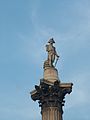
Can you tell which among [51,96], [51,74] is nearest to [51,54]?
Answer: [51,74]

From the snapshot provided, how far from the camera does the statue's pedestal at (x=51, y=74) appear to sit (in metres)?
27.5

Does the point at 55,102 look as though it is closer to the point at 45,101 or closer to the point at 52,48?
the point at 45,101

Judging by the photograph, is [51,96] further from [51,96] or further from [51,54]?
[51,54]

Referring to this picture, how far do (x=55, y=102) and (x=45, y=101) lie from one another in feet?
1.98

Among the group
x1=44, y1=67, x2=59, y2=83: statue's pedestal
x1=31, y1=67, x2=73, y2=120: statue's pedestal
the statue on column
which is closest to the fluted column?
x1=31, y1=67, x2=73, y2=120: statue's pedestal

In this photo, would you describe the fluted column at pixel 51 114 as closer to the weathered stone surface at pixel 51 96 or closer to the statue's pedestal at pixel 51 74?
the weathered stone surface at pixel 51 96

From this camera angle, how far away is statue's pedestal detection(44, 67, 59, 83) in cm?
2746

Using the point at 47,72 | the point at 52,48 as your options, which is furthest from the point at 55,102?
the point at 52,48

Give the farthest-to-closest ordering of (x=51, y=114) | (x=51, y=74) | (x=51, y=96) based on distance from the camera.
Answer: (x=51, y=74) → (x=51, y=114) → (x=51, y=96)

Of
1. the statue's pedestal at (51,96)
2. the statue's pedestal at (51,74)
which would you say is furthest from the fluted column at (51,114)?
the statue's pedestal at (51,74)

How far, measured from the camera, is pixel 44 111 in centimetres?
2672

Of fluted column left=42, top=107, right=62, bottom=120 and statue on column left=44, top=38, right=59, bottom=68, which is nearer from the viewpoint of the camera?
fluted column left=42, top=107, right=62, bottom=120

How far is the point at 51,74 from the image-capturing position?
27.9 m

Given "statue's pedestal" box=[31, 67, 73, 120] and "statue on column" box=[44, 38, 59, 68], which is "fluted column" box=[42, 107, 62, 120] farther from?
"statue on column" box=[44, 38, 59, 68]
